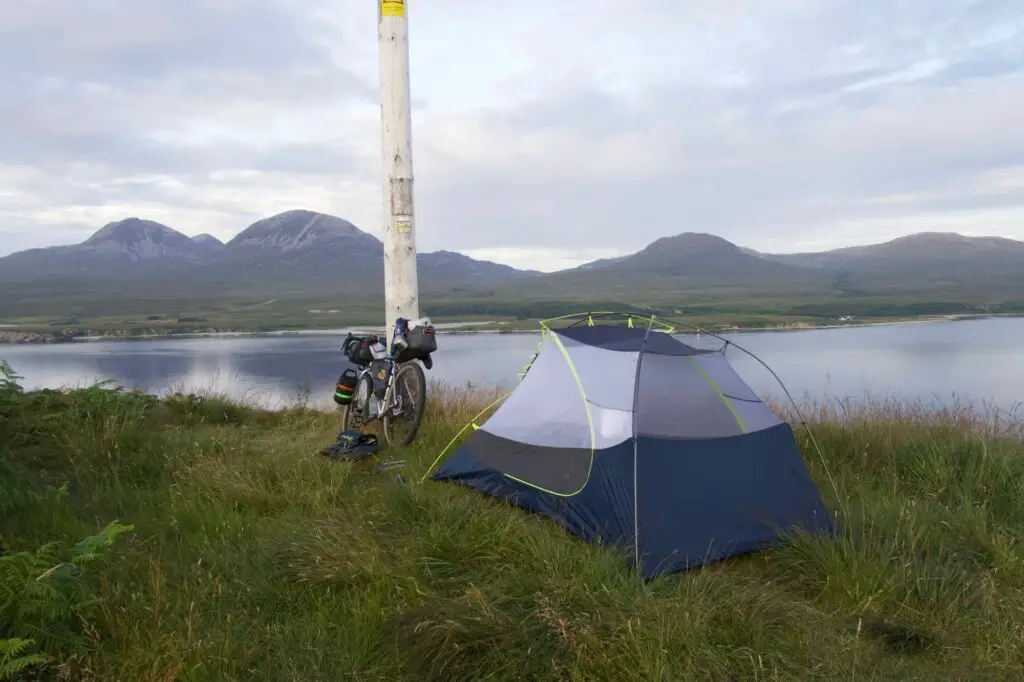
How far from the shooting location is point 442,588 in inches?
130

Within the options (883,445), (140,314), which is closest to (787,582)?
(883,445)

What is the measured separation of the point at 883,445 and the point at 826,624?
11.3 ft

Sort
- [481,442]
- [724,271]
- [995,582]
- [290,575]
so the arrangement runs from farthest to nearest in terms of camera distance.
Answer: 1. [724,271]
2. [481,442]
3. [995,582]
4. [290,575]

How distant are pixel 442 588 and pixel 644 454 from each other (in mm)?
1536

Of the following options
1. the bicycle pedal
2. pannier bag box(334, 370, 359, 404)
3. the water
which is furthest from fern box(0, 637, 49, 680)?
the water

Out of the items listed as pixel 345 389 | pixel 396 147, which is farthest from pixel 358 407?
pixel 396 147

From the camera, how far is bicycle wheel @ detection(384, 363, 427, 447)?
242 inches

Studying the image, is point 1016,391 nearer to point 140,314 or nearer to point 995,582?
point 995,582

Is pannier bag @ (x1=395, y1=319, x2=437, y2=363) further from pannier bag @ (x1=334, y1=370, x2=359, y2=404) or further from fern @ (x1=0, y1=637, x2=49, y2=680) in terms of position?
fern @ (x1=0, y1=637, x2=49, y2=680)

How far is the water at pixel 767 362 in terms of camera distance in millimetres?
18688

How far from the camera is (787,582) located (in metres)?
3.62

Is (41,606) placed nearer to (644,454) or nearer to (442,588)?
(442,588)

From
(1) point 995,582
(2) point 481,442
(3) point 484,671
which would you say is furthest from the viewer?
(2) point 481,442

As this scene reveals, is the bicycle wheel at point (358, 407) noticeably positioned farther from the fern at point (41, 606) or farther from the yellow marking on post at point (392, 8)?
the yellow marking on post at point (392, 8)
